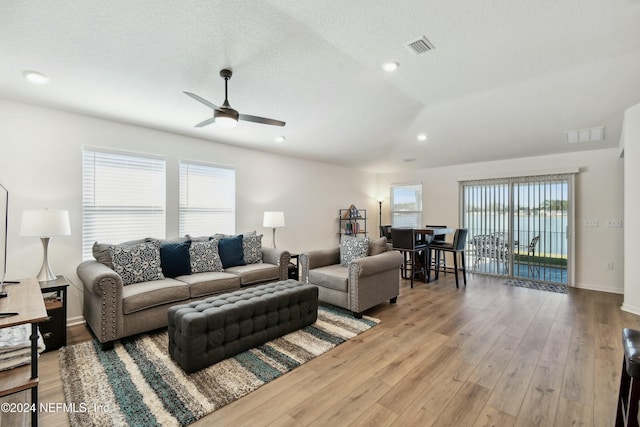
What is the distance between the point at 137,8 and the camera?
76.2 inches

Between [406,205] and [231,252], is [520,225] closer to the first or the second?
[406,205]

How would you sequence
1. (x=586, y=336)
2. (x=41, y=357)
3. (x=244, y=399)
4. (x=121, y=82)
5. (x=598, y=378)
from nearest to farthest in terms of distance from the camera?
(x=244, y=399), (x=598, y=378), (x=41, y=357), (x=121, y=82), (x=586, y=336)

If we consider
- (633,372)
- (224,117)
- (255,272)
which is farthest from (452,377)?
(224,117)

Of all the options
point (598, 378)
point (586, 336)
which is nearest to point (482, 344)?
point (598, 378)

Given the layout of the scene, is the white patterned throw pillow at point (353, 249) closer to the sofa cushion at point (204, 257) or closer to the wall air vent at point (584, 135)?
the sofa cushion at point (204, 257)

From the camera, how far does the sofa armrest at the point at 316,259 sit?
4031mm

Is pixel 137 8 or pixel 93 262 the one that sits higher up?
pixel 137 8

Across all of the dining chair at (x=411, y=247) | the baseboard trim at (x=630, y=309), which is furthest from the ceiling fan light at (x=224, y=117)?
the baseboard trim at (x=630, y=309)

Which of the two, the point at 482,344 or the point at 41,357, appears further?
the point at 482,344

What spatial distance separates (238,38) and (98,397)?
2871mm

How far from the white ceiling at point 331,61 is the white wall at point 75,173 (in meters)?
0.21

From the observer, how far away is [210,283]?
3.32 metres

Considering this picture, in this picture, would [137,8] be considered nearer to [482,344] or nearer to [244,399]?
[244,399]

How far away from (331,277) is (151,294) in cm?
203
